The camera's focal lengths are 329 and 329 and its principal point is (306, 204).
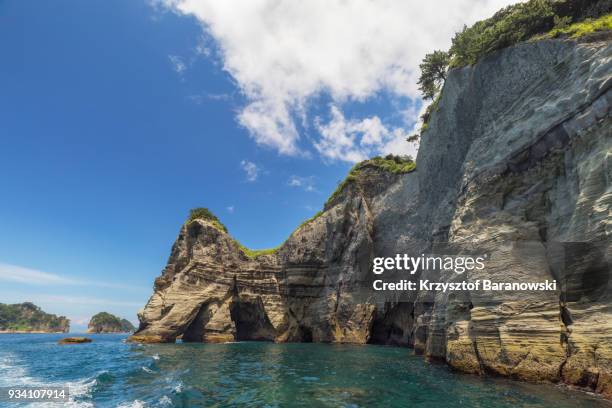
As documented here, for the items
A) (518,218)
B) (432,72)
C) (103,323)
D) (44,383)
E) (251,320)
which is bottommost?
(103,323)

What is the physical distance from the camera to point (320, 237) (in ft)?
173

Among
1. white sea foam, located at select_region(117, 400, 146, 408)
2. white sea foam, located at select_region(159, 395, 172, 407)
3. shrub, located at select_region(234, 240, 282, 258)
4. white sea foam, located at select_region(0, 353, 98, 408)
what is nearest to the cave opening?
shrub, located at select_region(234, 240, 282, 258)

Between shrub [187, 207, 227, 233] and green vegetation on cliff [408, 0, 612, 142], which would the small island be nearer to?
shrub [187, 207, 227, 233]

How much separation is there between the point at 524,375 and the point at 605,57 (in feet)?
55.0

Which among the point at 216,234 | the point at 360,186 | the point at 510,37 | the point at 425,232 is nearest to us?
the point at 510,37

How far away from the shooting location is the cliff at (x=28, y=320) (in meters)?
151

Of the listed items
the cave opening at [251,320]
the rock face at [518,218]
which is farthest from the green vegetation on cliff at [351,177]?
the cave opening at [251,320]

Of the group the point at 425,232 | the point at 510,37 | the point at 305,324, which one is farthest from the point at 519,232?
the point at 305,324

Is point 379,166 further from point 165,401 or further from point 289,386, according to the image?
point 165,401

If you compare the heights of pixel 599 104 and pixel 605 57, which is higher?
pixel 605 57

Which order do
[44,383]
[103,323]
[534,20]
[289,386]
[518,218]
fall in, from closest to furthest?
[289,386] → [44,383] → [518,218] → [534,20] → [103,323]

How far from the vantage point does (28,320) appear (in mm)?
155625

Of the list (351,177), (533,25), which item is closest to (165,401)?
(533,25)

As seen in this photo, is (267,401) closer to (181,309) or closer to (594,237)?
(594,237)
